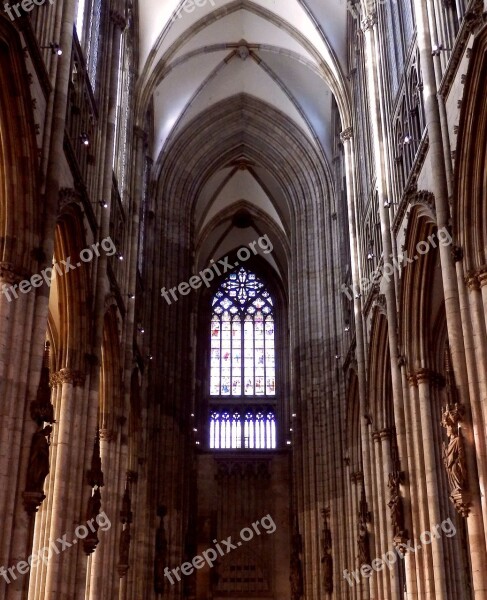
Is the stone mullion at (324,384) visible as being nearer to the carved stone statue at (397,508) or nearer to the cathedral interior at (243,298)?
the cathedral interior at (243,298)

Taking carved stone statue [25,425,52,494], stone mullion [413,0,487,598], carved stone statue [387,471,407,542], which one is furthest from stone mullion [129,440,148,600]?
stone mullion [413,0,487,598]

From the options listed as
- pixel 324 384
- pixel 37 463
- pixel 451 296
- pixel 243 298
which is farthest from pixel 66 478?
pixel 243 298

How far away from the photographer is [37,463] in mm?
13266

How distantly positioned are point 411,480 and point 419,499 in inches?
21.0

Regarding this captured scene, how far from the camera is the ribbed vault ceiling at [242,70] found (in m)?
28.8

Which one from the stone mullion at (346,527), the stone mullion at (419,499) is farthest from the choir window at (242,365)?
the stone mullion at (419,499)

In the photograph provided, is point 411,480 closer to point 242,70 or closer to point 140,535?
point 140,535

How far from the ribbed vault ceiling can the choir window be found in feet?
21.5

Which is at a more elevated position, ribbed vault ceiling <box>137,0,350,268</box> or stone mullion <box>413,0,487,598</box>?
ribbed vault ceiling <box>137,0,350,268</box>

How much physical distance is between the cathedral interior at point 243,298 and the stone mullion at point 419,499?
5cm

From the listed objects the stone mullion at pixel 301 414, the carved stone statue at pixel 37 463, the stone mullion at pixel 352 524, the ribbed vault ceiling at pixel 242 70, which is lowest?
the carved stone statue at pixel 37 463

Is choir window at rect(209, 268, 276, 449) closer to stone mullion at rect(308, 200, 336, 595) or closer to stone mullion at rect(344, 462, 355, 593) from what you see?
stone mullion at rect(308, 200, 336, 595)

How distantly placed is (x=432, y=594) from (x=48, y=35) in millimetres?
13287

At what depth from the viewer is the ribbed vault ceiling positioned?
94.5 ft
